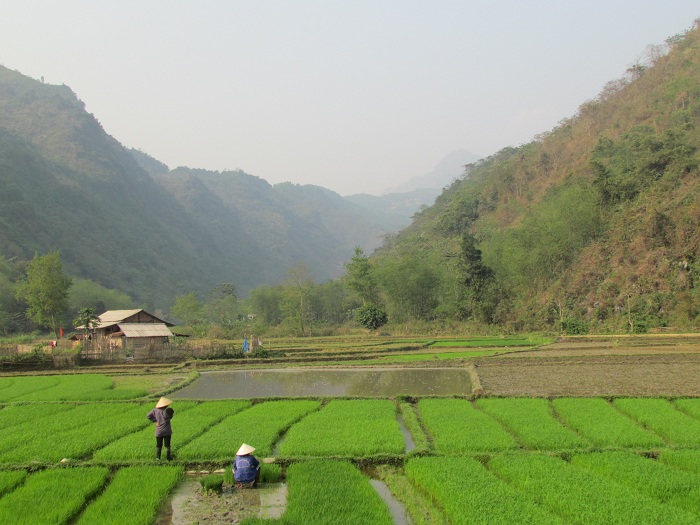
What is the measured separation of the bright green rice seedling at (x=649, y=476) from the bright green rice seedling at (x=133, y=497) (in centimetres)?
721

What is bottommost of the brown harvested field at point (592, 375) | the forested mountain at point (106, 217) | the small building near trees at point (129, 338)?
the brown harvested field at point (592, 375)

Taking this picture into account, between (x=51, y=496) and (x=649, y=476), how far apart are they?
963cm

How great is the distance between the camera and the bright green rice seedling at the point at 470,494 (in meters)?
6.82

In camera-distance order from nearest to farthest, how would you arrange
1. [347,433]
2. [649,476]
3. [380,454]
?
1. [649,476]
2. [380,454]
3. [347,433]

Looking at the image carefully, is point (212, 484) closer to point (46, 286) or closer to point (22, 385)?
point (22, 385)

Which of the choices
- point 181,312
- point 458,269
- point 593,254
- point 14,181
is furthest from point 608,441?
point 14,181

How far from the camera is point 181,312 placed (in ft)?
200

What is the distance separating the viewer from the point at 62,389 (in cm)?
1995

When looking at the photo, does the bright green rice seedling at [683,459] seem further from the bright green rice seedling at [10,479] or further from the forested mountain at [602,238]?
the forested mountain at [602,238]

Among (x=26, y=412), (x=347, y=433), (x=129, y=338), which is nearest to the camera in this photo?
(x=347, y=433)

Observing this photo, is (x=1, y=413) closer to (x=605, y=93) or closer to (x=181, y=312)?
(x=181, y=312)

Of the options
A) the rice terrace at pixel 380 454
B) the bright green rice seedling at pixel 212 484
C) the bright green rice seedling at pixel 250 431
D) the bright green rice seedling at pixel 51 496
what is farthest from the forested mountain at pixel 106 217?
the bright green rice seedling at pixel 212 484

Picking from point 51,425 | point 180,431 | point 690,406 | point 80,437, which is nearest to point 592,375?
point 690,406

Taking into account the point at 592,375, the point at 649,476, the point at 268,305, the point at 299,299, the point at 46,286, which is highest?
the point at 46,286
